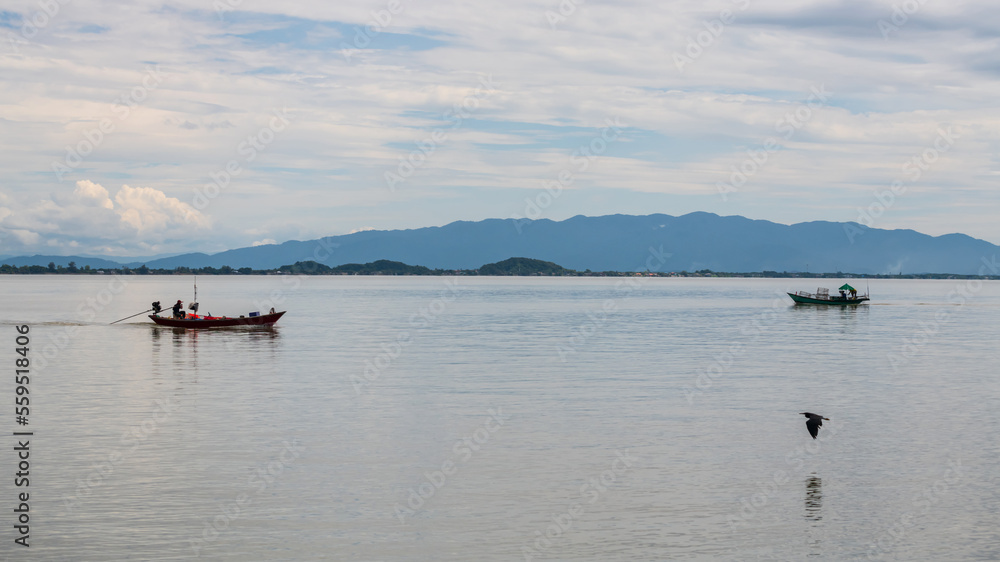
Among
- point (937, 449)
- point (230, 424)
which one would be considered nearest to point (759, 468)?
point (937, 449)

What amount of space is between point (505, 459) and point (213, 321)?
64.1 meters

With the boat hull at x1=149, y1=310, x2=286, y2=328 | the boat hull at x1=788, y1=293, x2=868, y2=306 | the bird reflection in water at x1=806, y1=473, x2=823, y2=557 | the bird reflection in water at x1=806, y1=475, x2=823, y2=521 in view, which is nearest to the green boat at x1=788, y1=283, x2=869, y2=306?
the boat hull at x1=788, y1=293, x2=868, y2=306

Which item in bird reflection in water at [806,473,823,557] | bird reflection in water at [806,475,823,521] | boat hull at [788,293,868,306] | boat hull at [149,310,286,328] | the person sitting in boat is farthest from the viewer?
boat hull at [788,293,868,306]

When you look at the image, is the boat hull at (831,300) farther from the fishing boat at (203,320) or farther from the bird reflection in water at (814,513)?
the bird reflection in water at (814,513)

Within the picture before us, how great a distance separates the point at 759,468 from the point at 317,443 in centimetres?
1461

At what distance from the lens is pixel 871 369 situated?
183 ft

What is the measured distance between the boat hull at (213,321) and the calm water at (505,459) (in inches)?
1022

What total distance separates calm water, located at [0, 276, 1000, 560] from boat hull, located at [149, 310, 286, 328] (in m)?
26.0

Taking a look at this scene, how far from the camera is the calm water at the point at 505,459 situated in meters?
20.6

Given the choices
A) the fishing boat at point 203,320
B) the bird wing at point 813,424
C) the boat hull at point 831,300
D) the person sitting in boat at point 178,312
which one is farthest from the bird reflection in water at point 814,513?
the boat hull at point 831,300

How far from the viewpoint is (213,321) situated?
86062mm

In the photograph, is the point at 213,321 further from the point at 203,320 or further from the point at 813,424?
the point at 813,424

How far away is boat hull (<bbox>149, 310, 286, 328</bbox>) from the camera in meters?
85.2

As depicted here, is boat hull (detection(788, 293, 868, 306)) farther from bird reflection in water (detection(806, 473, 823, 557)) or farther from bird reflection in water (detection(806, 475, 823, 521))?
bird reflection in water (detection(806, 475, 823, 521))
